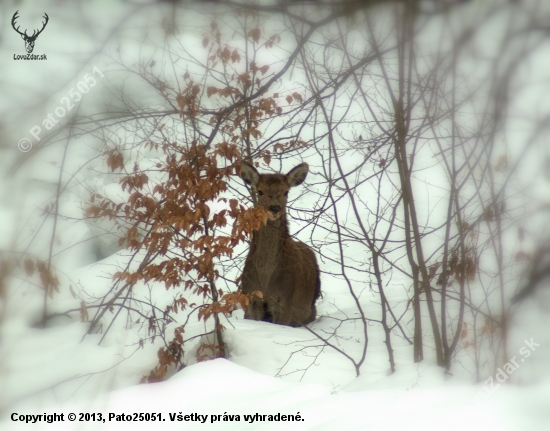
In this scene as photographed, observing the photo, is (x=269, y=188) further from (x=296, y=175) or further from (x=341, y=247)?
(x=341, y=247)

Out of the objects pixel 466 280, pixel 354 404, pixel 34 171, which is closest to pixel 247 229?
pixel 466 280

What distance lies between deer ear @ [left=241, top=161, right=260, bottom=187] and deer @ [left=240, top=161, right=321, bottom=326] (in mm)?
12

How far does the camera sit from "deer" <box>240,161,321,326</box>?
6.46 metres

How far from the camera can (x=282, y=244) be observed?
23.0 feet

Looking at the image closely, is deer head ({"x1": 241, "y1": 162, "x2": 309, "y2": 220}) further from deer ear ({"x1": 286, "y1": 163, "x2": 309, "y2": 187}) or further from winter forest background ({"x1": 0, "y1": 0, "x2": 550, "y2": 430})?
winter forest background ({"x1": 0, "y1": 0, "x2": 550, "y2": 430})

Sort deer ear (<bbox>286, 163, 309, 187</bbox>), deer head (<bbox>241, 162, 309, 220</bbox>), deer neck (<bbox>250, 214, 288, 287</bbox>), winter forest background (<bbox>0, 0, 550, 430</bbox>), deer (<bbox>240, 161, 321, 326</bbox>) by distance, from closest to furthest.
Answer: winter forest background (<bbox>0, 0, 550, 430</bbox>), deer head (<bbox>241, 162, 309, 220</bbox>), deer (<bbox>240, 161, 321, 326</bbox>), deer ear (<bbox>286, 163, 309, 187</bbox>), deer neck (<bbox>250, 214, 288, 287</bbox>)

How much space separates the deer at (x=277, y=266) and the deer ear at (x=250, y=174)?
1 centimetres

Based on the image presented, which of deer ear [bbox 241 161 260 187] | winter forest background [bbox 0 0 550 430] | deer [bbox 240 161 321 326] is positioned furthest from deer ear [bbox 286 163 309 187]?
winter forest background [bbox 0 0 550 430]

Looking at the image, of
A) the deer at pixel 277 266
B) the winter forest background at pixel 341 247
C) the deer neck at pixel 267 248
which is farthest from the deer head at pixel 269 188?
the winter forest background at pixel 341 247

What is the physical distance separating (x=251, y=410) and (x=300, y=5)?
347 cm

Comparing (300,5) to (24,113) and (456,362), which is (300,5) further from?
A: (456,362)

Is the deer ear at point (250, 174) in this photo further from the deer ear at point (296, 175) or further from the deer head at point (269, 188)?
the deer ear at point (296, 175)

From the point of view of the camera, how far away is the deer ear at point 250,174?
6146 millimetres

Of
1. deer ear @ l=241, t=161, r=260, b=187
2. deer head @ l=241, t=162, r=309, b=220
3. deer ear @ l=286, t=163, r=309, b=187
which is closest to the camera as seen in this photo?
deer ear @ l=241, t=161, r=260, b=187
